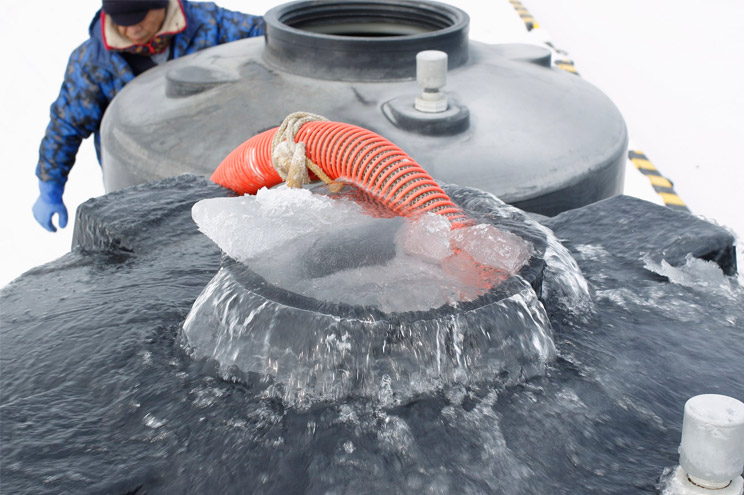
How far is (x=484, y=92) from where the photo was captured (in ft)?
9.49

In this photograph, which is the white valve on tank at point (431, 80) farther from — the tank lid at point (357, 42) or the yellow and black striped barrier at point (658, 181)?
the yellow and black striped barrier at point (658, 181)

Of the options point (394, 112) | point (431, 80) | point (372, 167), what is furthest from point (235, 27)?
point (372, 167)

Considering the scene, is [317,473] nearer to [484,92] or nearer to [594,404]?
[594,404]

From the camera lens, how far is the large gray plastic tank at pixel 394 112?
2.62 m

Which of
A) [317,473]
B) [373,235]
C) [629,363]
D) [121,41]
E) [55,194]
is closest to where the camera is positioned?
[317,473]

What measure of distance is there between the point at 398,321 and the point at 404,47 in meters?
1.63

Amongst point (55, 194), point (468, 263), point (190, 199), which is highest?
point (468, 263)

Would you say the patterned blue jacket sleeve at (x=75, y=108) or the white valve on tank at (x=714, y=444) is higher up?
the white valve on tank at (x=714, y=444)

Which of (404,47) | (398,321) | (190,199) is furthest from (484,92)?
(398,321)

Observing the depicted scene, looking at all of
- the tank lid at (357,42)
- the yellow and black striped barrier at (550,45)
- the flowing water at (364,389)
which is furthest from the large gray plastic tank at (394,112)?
the yellow and black striped barrier at (550,45)

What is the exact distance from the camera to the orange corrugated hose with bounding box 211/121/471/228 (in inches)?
71.5

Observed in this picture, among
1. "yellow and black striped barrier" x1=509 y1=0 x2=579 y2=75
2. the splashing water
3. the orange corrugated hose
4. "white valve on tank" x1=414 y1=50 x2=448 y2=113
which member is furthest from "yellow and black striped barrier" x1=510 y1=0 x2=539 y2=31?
the splashing water

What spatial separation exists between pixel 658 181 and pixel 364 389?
150 inches

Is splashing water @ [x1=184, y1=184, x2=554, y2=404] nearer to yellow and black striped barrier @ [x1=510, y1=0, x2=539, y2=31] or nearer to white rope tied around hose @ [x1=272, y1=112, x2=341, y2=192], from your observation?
white rope tied around hose @ [x1=272, y1=112, x2=341, y2=192]
